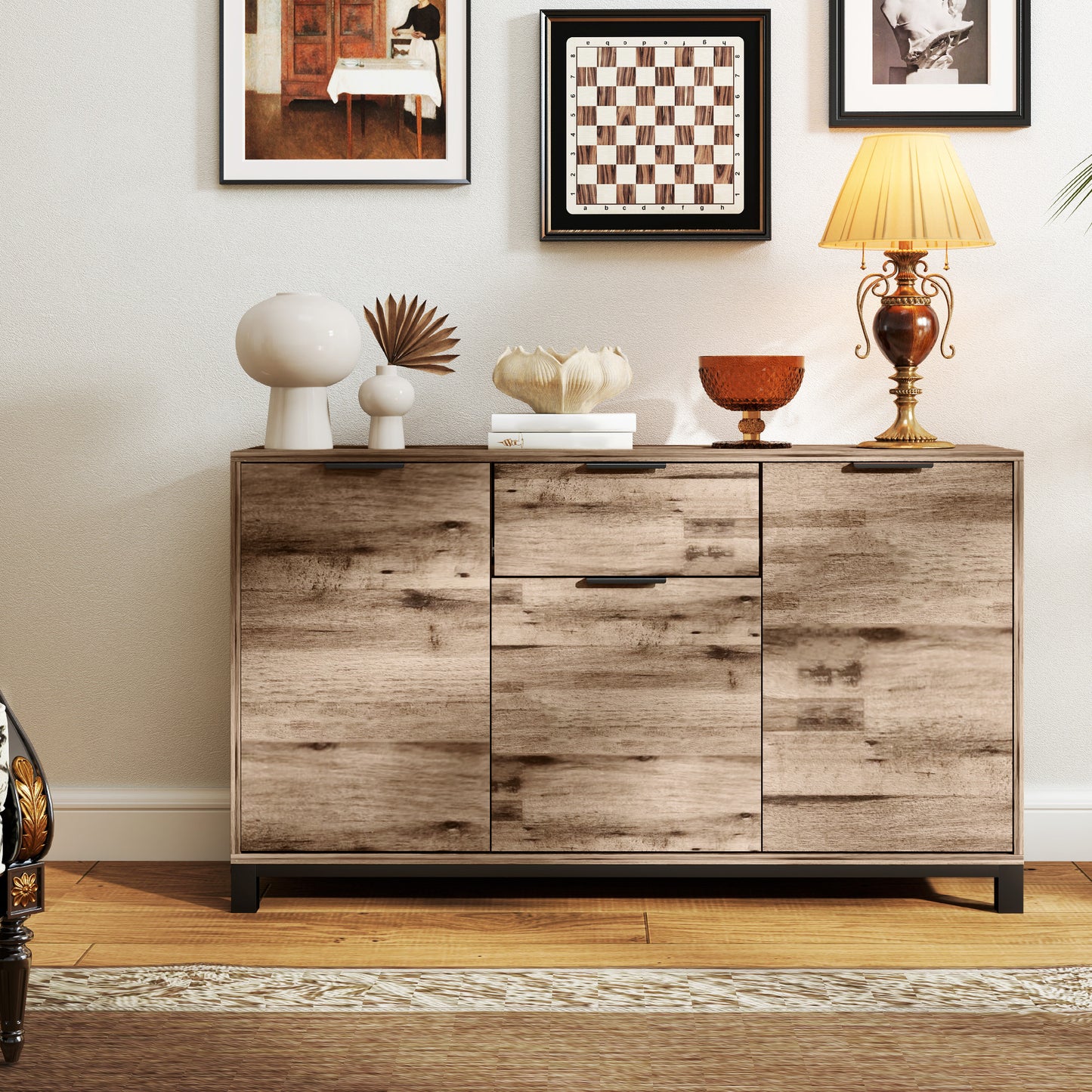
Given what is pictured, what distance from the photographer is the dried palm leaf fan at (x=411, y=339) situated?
236cm

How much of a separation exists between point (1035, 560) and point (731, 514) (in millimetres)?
859

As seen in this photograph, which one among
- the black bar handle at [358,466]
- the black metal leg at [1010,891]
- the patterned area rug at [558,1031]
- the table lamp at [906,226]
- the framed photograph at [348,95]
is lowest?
the patterned area rug at [558,1031]

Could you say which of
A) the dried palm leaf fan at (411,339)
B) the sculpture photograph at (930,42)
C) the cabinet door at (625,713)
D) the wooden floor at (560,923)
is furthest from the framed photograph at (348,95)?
the wooden floor at (560,923)

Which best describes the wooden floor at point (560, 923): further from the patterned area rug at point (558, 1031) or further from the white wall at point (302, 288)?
the white wall at point (302, 288)

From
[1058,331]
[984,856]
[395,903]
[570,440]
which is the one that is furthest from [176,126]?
[984,856]

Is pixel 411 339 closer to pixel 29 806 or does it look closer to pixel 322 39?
pixel 322 39

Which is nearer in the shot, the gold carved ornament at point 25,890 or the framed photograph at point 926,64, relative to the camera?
the gold carved ornament at point 25,890

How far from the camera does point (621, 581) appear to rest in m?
2.22

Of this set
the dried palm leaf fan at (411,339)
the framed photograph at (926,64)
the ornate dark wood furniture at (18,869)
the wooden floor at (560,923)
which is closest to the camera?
the ornate dark wood furniture at (18,869)

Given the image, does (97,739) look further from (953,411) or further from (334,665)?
(953,411)

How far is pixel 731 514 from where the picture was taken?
2229 mm

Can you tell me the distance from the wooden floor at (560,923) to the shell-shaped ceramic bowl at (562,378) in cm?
101

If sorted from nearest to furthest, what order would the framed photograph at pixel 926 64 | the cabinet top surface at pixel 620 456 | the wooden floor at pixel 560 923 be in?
1. the wooden floor at pixel 560 923
2. the cabinet top surface at pixel 620 456
3. the framed photograph at pixel 926 64

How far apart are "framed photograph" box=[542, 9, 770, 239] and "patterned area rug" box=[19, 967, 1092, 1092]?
158 centimetres
